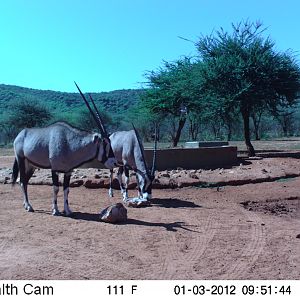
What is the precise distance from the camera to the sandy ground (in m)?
6.54

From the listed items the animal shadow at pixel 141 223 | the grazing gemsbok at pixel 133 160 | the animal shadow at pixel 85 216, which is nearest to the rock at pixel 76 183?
the grazing gemsbok at pixel 133 160

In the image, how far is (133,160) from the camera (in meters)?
12.6

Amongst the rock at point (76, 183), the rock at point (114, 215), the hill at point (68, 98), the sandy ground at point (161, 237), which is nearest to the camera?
the sandy ground at point (161, 237)

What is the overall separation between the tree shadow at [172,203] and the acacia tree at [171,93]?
1408cm

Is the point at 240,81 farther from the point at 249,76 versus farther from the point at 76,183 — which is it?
the point at 76,183

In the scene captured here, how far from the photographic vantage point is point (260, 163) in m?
19.1

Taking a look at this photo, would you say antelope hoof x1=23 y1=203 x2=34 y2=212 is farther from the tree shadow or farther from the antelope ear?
the tree shadow

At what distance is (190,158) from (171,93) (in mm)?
11373

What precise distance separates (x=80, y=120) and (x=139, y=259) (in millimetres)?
40895

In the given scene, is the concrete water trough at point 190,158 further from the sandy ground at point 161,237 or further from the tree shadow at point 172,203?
the tree shadow at point 172,203

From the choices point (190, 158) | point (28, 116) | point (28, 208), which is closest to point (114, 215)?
point (28, 208)

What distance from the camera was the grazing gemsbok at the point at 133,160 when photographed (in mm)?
11688

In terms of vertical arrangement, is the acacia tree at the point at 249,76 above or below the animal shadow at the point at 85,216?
above

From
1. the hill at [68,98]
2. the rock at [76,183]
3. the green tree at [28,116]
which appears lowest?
the rock at [76,183]
